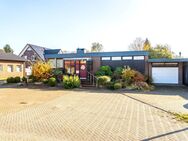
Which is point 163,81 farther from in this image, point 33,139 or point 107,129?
point 33,139

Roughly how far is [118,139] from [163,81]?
54.9 ft

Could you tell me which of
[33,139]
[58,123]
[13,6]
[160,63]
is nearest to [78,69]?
[160,63]

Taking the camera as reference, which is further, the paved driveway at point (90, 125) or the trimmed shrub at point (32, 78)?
the trimmed shrub at point (32, 78)

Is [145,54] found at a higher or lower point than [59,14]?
lower

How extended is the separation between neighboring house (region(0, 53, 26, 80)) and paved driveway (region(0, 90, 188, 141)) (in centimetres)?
2213

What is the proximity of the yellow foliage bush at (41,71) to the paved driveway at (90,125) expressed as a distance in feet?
37.9

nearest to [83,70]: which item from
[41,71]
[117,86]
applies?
[41,71]

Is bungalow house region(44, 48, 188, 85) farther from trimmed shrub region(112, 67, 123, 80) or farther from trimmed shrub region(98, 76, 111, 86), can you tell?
trimmed shrub region(98, 76, 111, 86)

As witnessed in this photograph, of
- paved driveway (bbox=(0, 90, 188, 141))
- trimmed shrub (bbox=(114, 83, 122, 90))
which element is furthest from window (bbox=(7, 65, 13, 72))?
paved driveway (bbox=(0, 90, 188, 141))

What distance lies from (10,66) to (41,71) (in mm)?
12555

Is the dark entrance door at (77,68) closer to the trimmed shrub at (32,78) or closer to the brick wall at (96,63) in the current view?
the brick wall at (96,63)

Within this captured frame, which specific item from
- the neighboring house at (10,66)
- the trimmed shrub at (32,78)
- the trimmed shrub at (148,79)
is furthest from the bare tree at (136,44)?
the trimmed shrub at (32,78)

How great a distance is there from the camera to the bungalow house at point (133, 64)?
20406mm

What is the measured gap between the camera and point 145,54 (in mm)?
20516
